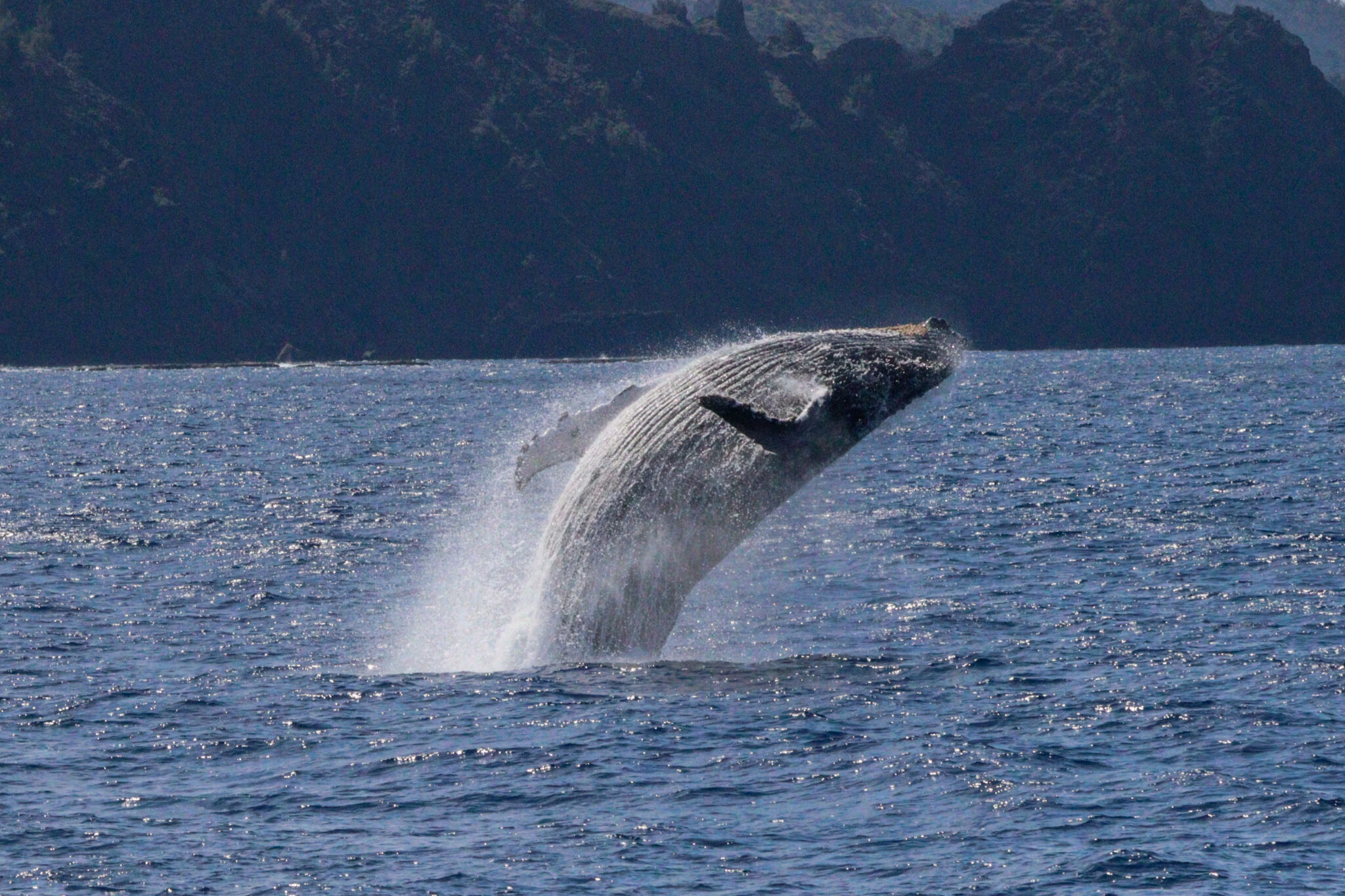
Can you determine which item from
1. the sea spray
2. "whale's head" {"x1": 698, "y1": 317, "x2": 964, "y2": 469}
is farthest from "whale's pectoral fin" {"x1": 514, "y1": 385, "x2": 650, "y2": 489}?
"whale's head" {"x1": 698, "y1": 317, "x2": 964, "y2": 469}

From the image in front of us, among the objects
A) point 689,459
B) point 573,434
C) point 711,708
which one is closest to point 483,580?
point 573,434

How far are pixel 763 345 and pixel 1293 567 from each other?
19.2 metres

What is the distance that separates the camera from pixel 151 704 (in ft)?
78.9

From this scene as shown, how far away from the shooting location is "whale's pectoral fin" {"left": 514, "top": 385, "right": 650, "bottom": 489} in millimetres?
23344

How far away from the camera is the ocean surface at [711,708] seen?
17875 millimetres

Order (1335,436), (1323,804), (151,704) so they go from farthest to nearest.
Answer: (1335,436) → (151,704) → (1323,804)

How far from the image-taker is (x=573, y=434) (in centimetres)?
2347

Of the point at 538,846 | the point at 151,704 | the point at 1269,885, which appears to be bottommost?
the point at 1269,885

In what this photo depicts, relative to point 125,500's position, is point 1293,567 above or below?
below

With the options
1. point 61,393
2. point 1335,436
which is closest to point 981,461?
point 1335,436

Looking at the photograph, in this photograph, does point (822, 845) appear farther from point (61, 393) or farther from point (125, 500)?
point (61, 393)

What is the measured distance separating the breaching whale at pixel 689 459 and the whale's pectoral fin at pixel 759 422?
44cm

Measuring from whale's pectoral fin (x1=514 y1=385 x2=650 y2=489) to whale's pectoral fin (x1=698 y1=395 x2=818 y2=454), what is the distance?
334 centimetres

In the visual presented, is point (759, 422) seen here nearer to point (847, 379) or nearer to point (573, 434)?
point (847, 379)
